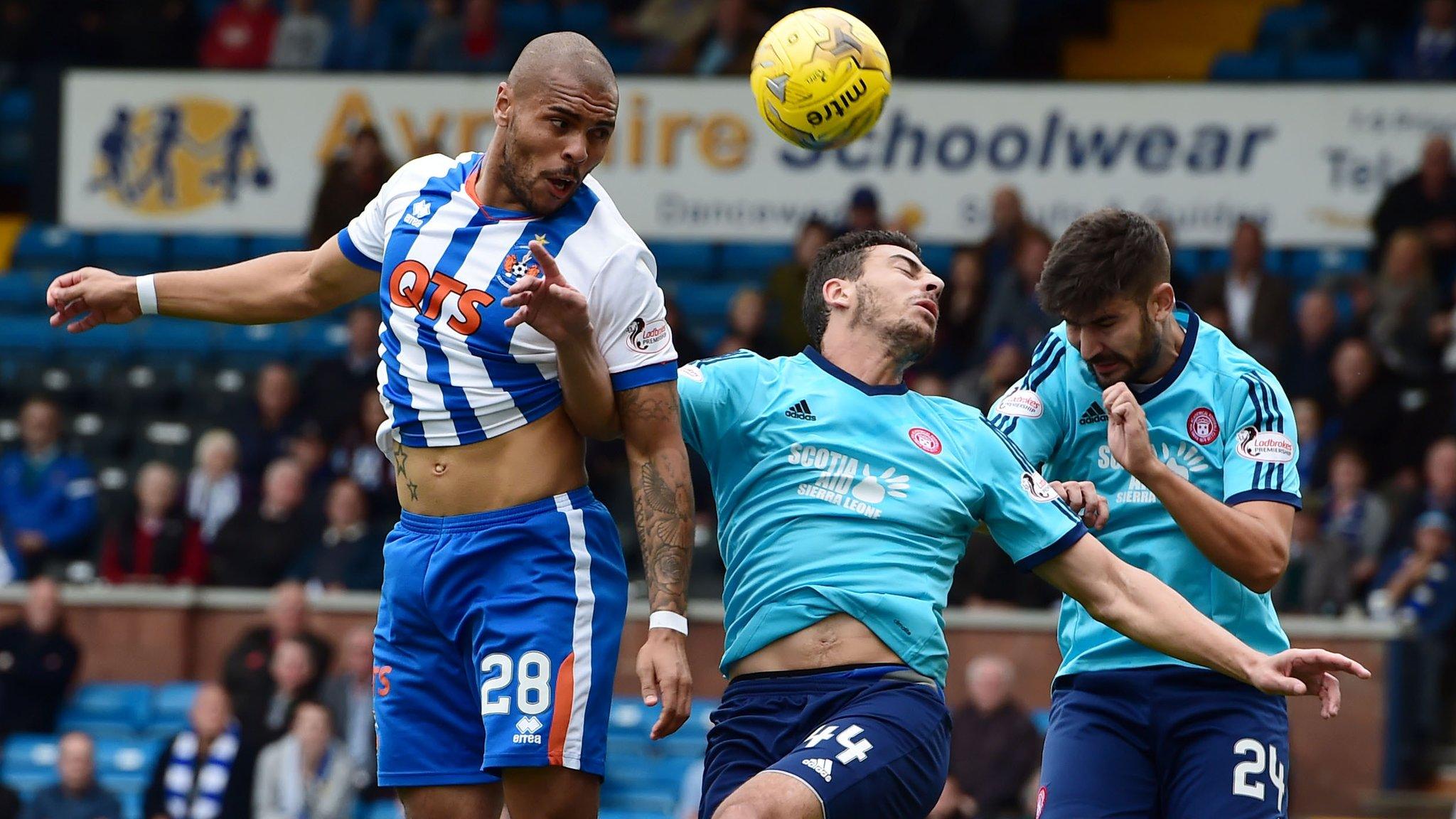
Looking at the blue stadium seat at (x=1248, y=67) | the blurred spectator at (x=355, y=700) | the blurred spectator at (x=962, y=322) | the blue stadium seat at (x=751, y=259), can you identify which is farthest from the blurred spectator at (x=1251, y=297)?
the blurred spectator at (x=355, y=700)

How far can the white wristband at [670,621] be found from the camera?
514cm

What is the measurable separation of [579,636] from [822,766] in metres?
0.68

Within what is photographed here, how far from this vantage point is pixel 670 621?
16.9 feet

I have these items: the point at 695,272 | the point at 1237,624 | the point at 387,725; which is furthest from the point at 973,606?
the point at 387,725

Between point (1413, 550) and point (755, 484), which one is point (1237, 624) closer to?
point (755, 484)

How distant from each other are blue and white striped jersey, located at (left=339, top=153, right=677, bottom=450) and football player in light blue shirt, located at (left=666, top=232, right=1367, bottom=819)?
41cm

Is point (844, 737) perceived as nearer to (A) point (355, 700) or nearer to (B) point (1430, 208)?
(A) point (355, 700)

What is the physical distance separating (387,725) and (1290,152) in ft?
36.8

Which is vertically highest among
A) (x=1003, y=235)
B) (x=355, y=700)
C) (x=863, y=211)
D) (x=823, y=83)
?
(x=863, y=211)

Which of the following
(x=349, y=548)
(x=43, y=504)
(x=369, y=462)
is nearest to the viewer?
(x=349, y=548)

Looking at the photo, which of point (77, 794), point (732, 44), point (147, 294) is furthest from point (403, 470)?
point (732, 44)

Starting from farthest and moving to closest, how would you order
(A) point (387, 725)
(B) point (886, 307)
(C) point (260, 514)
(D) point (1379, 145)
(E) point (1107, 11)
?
(E) point (1107, 11)
(D) point (1379, 145)
(C) point (260, 514)
(B) point (886, 307)
(A) point (387, 725)

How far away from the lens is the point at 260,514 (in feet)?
45.5

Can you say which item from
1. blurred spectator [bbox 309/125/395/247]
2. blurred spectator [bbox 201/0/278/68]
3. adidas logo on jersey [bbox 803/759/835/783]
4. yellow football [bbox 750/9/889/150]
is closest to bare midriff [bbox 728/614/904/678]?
adidas logo on jersey [bbox 803/759/835/783]
